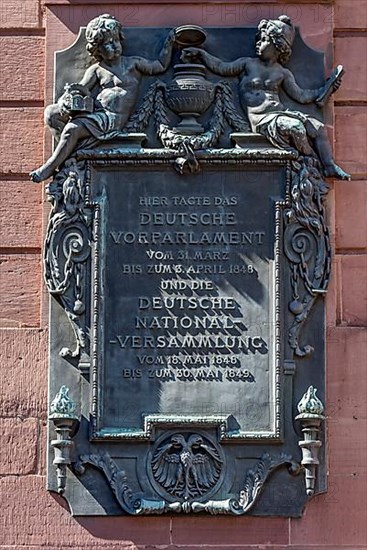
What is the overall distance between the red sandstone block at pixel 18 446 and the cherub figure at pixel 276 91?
9.74 feet

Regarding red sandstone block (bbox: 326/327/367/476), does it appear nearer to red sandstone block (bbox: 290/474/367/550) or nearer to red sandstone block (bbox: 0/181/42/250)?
red sandstone block (bbox: 290/474/367/550)

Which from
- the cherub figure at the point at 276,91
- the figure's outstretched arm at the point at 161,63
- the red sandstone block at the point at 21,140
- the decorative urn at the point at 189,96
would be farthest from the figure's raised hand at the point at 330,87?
the red sandstone block at the point at 21,140

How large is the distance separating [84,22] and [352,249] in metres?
2.86

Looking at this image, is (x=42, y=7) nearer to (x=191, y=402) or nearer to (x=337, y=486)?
(x=191, y=402)

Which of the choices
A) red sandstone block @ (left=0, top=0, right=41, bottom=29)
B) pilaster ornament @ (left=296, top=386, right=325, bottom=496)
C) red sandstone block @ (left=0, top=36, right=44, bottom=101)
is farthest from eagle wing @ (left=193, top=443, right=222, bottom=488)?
red sandstone block @ (left=0, top=0, right=41, bottom=29)

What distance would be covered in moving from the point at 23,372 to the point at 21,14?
9.80 feet

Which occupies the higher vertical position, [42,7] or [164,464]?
[42,7]

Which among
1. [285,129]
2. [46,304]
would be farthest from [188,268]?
[285,129]

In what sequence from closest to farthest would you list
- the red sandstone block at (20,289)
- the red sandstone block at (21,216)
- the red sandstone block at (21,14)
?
the red sandstone block at (20,289) < the red sandstone block at (21,216) < the red sandstone block at (21,14)

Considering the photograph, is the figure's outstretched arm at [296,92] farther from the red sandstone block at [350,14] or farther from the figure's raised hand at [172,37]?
the figure's raised hand at [172,37]

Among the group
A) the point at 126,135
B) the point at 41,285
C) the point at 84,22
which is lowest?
the point at 41,285

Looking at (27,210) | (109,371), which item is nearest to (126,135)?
(27,210)

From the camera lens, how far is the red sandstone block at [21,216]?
13.4 metres

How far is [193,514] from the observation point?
499 inches
